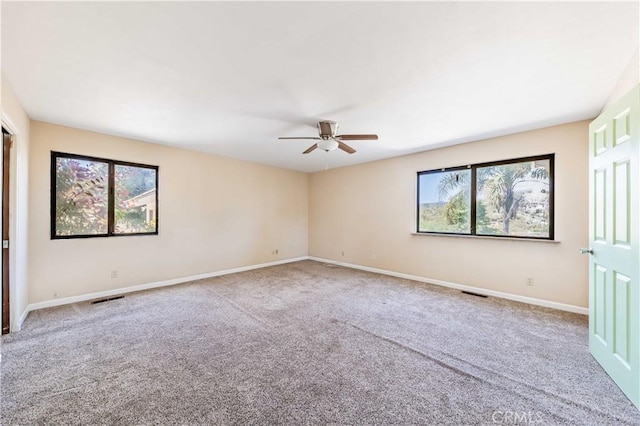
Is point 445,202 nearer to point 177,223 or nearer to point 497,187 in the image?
point 497,187

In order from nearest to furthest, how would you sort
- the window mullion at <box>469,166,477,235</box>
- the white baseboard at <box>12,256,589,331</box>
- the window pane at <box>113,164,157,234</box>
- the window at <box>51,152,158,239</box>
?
1. the white baseboard at <box>12,256,589,331</box>
2. the window at <box>51,152,158,239</box>
3. the window pane at <box>113,164,157,234</box>
4. the window mullion at <box>469,166,477,235</box>

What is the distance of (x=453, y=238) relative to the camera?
4.43m

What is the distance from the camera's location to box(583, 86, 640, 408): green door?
5.59ft

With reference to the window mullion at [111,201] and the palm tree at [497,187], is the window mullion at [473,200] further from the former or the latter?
the window mullion at [111,201]

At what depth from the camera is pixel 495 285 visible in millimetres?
3934

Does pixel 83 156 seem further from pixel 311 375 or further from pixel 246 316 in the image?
pixel 311 375

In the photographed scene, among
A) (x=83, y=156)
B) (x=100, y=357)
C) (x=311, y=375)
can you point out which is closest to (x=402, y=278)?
(x=311, y=375)

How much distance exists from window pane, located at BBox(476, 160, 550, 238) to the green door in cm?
148

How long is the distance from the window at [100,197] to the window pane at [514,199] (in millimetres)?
5567

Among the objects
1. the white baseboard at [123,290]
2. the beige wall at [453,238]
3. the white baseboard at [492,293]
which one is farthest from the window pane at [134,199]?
the white baseboard at [492,293]
